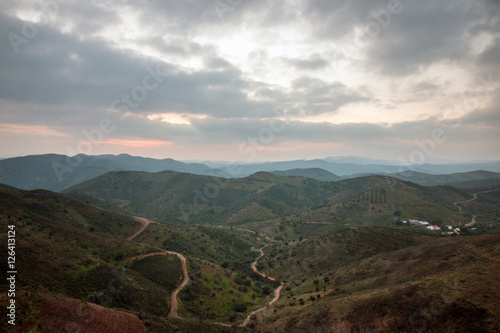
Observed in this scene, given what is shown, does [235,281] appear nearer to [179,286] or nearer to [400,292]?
[179,286]

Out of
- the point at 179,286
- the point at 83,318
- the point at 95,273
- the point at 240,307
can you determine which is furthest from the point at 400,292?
the point at 95,273

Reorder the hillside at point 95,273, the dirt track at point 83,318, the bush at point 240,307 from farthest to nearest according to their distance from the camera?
1. the bush at point 240,307
2. the hillside at point 95,273
3. the dirt track at point 83,318

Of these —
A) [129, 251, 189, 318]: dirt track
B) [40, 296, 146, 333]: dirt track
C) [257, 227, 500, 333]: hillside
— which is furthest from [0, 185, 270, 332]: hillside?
[257, 227, 500, 333]: hillside

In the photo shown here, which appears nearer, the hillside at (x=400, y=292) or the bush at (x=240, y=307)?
the hillside at (x=400, y=292)

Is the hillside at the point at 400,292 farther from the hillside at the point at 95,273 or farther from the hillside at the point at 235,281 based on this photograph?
the hillside at the point at 95,273

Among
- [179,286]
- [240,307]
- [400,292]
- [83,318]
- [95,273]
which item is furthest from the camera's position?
[179,286]

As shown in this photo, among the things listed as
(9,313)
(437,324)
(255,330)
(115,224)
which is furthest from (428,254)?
(115,224)

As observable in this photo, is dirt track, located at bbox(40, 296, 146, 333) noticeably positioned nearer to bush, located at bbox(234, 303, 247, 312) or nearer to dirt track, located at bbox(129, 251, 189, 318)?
dirt track, located at bbox(129, 251, 189, 318)

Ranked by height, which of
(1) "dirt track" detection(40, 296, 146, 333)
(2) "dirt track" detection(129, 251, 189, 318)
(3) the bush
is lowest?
(3) the bush

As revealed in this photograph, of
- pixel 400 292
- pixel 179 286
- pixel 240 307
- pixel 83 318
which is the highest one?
pixel 400 292

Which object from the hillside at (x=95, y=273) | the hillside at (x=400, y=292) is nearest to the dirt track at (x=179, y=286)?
the hillside at (x=95, y=273)

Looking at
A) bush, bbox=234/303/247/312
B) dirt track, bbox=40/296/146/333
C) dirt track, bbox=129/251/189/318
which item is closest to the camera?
dirt track, bbox=40/296/146/333

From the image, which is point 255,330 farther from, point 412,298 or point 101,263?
point 101,263

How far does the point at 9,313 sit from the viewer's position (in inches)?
817
